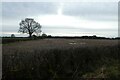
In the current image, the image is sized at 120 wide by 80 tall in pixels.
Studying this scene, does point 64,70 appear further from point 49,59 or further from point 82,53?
point 82,53

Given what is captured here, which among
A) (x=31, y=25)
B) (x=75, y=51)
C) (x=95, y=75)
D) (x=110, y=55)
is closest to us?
(x=95, y=75)

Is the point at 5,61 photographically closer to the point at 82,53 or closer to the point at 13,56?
the point at 13,56

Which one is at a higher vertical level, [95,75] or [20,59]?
[20,59]

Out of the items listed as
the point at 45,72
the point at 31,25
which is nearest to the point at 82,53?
the point at 45,72

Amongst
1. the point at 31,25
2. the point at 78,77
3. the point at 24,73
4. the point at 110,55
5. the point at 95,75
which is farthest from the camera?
the point at 31,25

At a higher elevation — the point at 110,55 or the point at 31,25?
the point at 31,25

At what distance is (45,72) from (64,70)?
109 cm

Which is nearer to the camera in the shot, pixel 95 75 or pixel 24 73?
pixel 24 73

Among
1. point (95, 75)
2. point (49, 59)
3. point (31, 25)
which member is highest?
point (31, 25)

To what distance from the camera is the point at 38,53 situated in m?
11.7

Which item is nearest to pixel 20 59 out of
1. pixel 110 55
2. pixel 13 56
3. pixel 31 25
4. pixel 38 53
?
pixel 13 56

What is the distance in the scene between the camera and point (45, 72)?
35.3 ft

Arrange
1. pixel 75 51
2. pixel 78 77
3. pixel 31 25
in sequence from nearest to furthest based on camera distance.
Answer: pixel 78 77, pixel 75 51, pixel 31 25

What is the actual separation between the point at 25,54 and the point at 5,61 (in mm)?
1250
